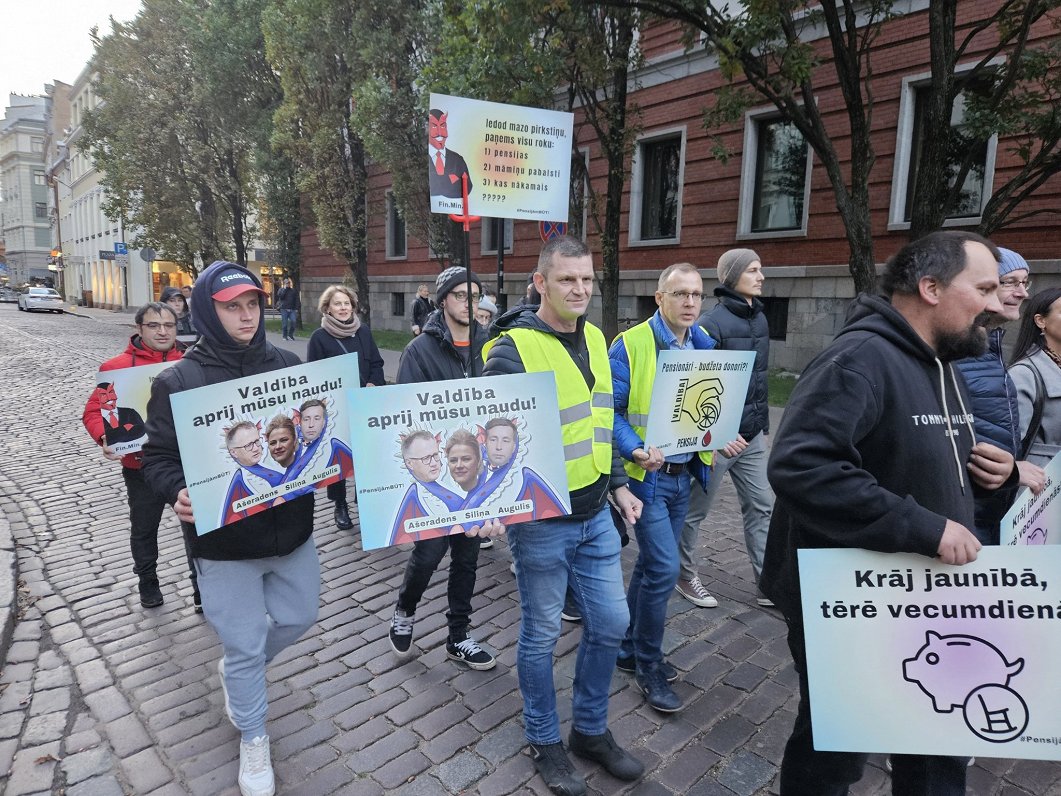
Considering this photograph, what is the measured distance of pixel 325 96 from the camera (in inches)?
689

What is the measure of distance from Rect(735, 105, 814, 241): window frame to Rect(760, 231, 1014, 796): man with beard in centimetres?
1266

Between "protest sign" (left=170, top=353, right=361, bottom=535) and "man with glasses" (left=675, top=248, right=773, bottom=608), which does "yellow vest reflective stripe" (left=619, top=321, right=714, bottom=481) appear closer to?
"man with glasses" (left=675, top=248, right=773, bottom=608)

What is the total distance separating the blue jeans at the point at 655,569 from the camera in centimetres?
320

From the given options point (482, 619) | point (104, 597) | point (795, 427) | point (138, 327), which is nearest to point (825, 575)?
point (795, 427)

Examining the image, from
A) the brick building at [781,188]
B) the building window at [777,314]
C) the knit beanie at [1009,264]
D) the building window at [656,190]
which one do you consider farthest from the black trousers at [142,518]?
the building window at [656,190]

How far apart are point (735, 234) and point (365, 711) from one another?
13.5 metres

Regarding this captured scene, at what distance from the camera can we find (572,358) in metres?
2.80

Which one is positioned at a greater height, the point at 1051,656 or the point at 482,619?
the point at 1051,656

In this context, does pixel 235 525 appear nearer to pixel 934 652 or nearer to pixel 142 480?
pixel 142 480

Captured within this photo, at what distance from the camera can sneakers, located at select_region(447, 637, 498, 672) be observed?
364cm

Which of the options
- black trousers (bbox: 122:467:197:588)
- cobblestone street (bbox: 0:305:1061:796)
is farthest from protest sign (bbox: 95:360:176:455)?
cobblestone street (bbox: 0:305:1061:796)

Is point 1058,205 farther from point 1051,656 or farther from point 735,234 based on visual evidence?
point 1051,656

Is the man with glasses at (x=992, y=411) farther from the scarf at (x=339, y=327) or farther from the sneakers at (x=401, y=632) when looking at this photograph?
the scarf at (x=339, y=327)

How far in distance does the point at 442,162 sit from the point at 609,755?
333 centimetres
